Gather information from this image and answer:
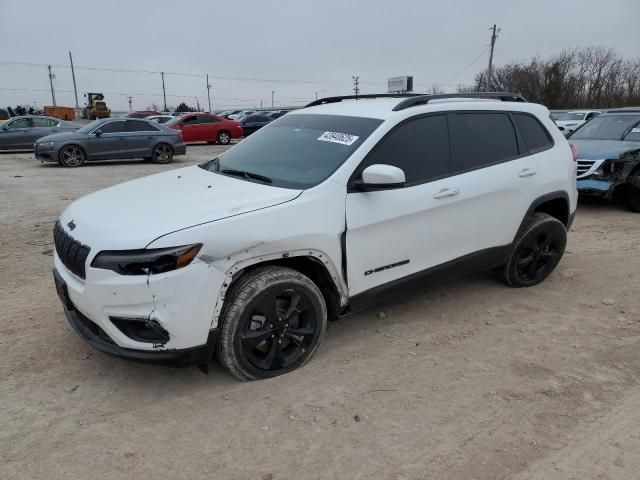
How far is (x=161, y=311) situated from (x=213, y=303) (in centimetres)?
29

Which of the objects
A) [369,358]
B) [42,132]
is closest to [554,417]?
[369,358]

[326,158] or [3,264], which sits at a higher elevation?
[326,158]

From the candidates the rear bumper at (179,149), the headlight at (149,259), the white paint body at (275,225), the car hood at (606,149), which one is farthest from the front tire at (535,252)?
the rear bumper at (179,149)

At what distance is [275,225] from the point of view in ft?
9.92

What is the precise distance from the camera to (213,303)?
9.47 ft

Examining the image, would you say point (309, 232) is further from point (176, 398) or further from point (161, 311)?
point (176, 398)

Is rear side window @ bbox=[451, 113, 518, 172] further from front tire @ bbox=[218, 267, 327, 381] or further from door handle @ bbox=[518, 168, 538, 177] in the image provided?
front tire @ bbox=[218, 267, 327, 381]

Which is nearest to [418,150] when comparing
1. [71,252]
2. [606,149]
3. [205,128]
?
[71,252]

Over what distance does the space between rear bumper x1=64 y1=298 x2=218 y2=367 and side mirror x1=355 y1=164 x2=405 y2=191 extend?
1.34 metres

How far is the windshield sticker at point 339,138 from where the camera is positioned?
3609 millimetres

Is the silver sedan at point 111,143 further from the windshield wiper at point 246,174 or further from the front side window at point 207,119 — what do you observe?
the windshield wiper at point 246,174

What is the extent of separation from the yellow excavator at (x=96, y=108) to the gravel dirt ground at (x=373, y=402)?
55.8 meters

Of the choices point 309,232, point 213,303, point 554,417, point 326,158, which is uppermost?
point 326,158

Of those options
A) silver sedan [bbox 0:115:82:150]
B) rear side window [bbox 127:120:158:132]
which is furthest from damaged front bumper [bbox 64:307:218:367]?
silver sedan [bbox 0:115:82:150]
